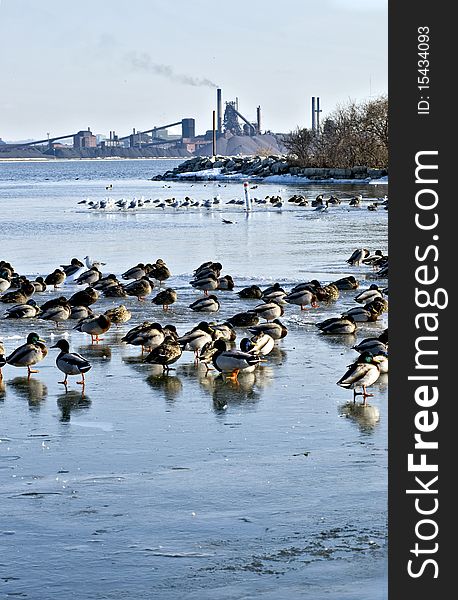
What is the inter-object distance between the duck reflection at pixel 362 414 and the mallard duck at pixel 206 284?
8568 mm

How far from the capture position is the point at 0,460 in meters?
9.43

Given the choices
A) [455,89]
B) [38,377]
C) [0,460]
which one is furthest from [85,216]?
[455,89]

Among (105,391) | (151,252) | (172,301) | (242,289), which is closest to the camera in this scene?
(105,391)

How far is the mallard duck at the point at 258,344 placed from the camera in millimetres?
13289

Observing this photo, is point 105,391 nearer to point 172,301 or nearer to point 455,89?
point 172,301

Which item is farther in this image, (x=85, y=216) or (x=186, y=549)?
(x=85, y=216)

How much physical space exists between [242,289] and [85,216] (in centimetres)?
2458

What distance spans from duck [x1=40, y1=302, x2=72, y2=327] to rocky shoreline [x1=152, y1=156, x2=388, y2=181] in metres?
59.7

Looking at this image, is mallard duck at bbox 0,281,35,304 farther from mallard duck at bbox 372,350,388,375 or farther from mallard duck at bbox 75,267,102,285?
mallard duck at bbox 372,350,388,375

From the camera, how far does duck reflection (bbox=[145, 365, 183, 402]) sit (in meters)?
11.9

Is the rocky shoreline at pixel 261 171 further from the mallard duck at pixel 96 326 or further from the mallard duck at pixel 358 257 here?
the mallard duck at pixel 96 326

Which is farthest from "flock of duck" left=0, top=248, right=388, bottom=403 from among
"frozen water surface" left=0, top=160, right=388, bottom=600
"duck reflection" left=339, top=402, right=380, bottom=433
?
"duck reflection" left=339, top=402, right=380, bottom=433

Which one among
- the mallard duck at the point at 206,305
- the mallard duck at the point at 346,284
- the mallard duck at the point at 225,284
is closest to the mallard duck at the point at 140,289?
the mallard duck at the point at 225,284

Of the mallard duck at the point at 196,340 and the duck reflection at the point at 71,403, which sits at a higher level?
the mallard duck at the point at 196,340
